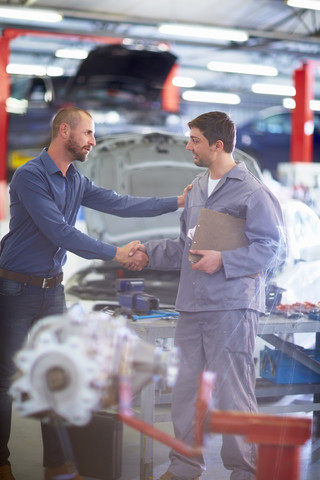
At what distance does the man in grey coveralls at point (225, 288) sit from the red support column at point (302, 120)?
995cm

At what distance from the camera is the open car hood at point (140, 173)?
178 inches

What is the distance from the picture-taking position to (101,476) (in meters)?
2.66

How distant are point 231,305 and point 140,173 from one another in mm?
2455

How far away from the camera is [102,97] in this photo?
8.55 m

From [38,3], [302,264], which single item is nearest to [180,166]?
[302,264]

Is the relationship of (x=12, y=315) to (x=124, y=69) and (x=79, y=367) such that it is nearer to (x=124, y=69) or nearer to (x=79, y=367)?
(x=79, y=367)

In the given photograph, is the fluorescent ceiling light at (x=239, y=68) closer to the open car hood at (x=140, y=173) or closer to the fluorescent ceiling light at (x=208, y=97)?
the fluorescent ceiling light at (x=208, y=97)

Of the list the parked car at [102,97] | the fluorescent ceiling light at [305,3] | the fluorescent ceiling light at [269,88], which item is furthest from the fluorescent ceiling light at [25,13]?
the fluorescent ceiling light at [269,88]

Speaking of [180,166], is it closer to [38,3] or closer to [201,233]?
[201,233]

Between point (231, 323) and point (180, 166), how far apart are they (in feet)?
8.16

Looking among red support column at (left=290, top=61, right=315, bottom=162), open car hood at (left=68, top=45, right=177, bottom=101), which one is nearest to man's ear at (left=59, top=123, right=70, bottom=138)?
open car hood at (left=68, top=45, right=177, bottom=101)

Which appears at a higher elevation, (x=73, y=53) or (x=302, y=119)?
(x=73, y=53)

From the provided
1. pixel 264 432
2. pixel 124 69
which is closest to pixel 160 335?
pixel 264 432

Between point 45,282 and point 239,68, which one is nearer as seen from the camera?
point 45,282
